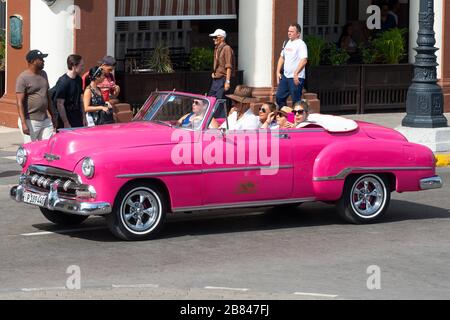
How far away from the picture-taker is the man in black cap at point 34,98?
48.4ft

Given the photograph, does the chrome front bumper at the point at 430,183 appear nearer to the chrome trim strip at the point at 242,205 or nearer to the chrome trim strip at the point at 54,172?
the chrome trim strip at the point at 242,205

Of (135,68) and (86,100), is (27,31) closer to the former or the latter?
(135,68)

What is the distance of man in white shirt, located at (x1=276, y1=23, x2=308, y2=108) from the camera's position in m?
19.4

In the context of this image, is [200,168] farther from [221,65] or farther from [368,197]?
[221,65]

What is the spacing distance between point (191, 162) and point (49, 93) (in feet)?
11.8

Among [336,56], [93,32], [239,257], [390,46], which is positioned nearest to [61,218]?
[239,257]

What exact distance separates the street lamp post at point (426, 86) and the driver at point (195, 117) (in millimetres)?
7124

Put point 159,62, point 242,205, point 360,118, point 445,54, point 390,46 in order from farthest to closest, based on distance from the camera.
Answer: point 445,54 → point 390,46 → point 360,118 → point 159,62 → point 242,205

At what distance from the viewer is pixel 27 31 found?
64.8ft

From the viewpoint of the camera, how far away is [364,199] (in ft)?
43.6

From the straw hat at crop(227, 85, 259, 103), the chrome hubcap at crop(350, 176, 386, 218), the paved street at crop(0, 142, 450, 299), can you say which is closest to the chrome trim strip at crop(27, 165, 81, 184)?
the paved street at crop(0, 142, 450, 299)

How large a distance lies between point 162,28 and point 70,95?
7.85m

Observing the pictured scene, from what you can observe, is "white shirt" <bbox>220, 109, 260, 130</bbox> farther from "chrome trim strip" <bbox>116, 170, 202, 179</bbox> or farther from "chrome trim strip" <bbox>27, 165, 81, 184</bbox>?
"chrome trim strip" <bbox>27, 165, 81, 184</bbox>
